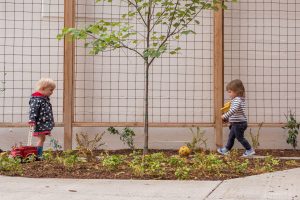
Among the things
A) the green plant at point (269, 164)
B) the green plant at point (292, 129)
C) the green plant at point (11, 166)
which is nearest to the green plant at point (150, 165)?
the green plant at point (269, 164)

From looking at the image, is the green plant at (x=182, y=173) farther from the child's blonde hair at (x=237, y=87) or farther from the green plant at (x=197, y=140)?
the child's blonde hair at (x=237, y=87)

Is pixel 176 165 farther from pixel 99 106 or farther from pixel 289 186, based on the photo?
pixel 99 106

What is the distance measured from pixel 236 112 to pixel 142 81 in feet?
5.06

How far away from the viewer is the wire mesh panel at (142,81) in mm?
9453

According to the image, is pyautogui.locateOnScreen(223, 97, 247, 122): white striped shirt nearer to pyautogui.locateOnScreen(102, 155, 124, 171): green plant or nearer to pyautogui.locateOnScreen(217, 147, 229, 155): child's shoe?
pyautogui.locateOnScreen(217, 147, 229, 155): child's shoe

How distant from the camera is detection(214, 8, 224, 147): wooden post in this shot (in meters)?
9.13

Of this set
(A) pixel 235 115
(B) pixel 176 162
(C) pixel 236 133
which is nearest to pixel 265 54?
(A) pixel 235 115

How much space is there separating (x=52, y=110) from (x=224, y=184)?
3986 millimetres

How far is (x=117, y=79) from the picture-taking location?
9492mm

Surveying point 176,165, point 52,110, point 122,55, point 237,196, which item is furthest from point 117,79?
point 237,196

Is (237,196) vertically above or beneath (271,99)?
beneath

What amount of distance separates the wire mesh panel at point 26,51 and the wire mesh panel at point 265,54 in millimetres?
2604

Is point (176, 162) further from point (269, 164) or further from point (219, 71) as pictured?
point (219, 71)

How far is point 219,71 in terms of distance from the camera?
9133 millimetres
